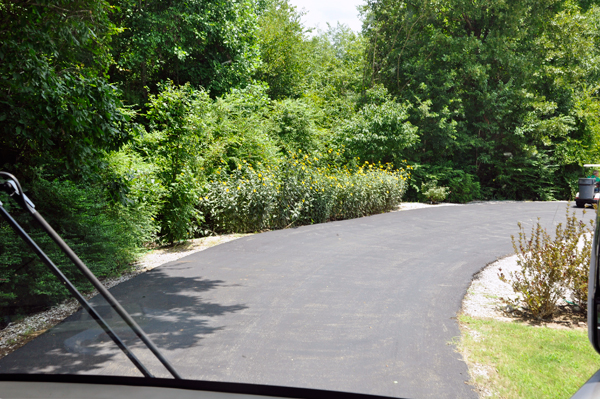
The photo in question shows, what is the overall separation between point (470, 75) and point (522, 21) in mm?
3173

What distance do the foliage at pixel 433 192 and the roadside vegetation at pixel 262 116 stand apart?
86mm

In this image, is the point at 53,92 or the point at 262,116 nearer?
the point at 53,92

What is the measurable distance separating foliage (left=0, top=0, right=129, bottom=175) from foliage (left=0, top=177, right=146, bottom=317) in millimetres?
413

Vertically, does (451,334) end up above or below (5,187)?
below

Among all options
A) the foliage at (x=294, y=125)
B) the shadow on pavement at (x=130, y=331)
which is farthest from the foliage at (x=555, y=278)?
the foliage at (x=294, y=125)

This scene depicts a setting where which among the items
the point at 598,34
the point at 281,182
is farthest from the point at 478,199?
the point at 281,182

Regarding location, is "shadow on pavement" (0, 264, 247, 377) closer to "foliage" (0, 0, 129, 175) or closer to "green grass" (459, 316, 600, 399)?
"foliage" (0, 0, 129, 175)

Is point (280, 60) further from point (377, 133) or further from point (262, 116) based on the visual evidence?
point (377, 133)

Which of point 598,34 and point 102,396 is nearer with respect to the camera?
point 102,396

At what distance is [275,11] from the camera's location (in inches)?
1061

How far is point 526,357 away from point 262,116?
13.6m

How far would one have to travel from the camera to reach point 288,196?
10805 mm

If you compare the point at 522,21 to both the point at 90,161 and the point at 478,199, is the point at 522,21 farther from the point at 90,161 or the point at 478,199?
the point at 90,161

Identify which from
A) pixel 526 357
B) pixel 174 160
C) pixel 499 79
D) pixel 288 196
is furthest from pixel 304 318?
pixel 499 79
